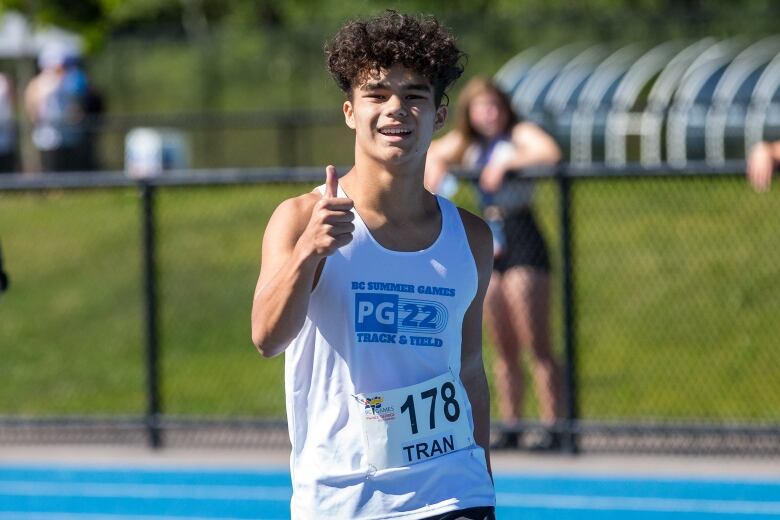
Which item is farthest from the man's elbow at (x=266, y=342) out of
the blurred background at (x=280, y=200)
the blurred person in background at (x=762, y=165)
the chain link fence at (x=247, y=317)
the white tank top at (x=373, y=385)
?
the chain link fence at (x=247, y=317)

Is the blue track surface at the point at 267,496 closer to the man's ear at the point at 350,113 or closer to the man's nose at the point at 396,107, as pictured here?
the man's ear at the point at 350,113

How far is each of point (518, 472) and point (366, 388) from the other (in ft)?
18.0

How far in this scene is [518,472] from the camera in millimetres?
9344

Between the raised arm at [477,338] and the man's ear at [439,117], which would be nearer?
the man's ear at [439,117]

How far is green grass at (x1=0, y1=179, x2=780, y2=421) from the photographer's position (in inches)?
441

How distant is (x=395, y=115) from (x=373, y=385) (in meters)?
0.69

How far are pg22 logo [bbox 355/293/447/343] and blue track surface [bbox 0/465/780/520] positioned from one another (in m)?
4.49

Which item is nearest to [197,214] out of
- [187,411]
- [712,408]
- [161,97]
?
[187,411]

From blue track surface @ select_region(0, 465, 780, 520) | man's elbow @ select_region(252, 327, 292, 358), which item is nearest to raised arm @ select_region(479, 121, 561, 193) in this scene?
blue track surface @ select_region(0, 465, 780, 520)

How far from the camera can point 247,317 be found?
13.0 m

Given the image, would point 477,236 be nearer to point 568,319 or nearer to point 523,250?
point 523,250

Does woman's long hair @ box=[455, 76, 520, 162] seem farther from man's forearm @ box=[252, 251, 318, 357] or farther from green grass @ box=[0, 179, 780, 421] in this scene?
man's forearm @ box=[252, 251, 318, 357]

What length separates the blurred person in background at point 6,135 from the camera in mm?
18812

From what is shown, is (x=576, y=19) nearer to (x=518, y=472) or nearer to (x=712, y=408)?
(x=712, y=408)
